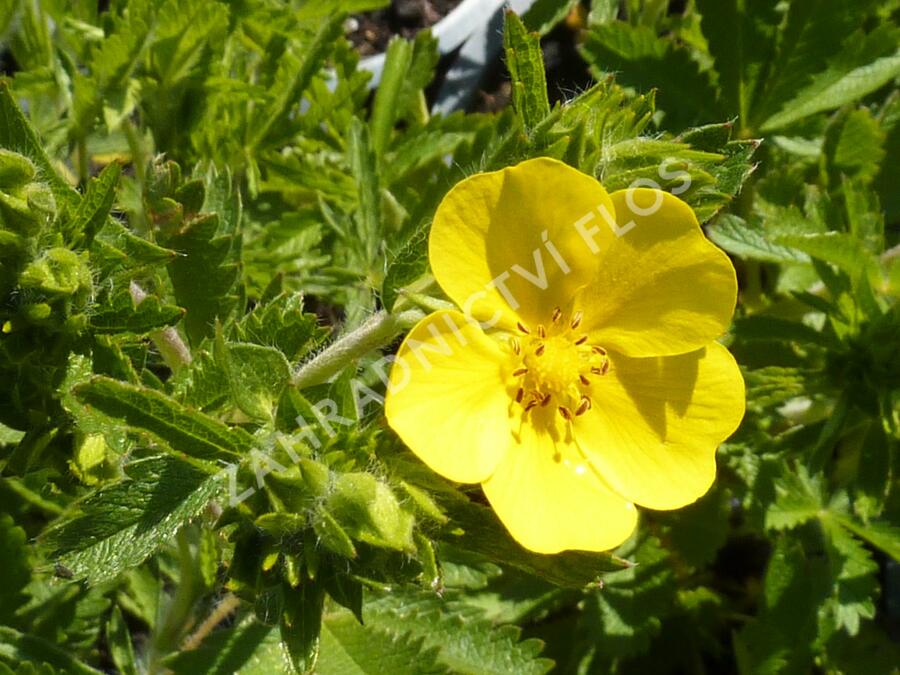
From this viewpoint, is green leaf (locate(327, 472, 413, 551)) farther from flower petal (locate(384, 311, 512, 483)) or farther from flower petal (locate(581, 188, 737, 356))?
flower petal (locate(581, 188, 737, 356))

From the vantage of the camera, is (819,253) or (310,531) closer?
(310,531)

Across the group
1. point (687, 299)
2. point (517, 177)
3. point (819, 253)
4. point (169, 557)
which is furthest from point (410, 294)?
point (169, 557)

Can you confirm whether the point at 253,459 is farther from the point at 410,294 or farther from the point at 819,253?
the point at 819,253

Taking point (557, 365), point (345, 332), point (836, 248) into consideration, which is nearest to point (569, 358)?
point (557, 365)

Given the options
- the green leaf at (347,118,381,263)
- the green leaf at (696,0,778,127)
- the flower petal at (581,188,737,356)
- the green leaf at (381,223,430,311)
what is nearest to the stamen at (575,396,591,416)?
the flower petal at (581,188,737,356)

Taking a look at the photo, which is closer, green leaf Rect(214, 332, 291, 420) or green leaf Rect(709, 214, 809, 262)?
green leaf Rect(214, 332, 291, 420)

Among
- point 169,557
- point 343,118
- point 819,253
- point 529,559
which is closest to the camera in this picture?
point 529,559
